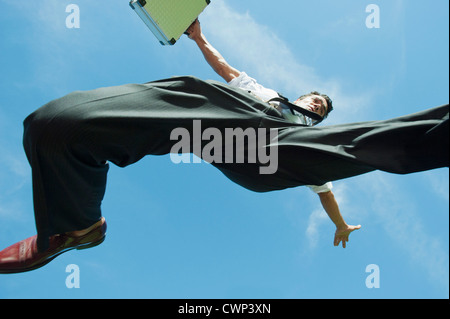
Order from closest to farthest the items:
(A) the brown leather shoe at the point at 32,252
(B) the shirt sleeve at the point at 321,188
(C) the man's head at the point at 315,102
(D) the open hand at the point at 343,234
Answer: (A) the brown leather shoe at the point at 32,252 → (B) the shirt sleeve at the point at 321,188 → (D) the open hand at the point at 343,234 → (C) the man's head at the point at 315,102

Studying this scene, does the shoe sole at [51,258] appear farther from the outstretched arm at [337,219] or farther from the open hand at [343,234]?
the open hand at [343,234]

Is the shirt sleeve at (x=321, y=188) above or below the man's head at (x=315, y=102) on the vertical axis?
below

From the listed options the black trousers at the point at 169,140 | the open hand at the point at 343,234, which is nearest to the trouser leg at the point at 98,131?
the black trousers at the point at 169,140

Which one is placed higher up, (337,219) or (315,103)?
(315,103)

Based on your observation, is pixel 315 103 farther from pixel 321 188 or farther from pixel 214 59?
pixel 214 59

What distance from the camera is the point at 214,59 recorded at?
114 inches

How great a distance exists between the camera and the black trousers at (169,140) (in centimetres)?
181

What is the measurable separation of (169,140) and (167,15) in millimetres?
1276

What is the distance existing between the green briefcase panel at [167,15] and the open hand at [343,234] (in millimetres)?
1892

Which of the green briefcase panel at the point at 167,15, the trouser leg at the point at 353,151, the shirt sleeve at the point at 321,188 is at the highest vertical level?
the green briefcase panel at the point at 167,15

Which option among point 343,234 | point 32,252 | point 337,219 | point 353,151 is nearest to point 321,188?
point 337,219

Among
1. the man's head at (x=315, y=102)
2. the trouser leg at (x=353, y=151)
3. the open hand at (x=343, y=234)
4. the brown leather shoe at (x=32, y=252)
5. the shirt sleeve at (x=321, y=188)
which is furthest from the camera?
the man's head at (x=315, y=102)

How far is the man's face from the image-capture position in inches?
117

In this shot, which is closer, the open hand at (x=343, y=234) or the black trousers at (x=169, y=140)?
the black trousers at (x=169, y=140)
